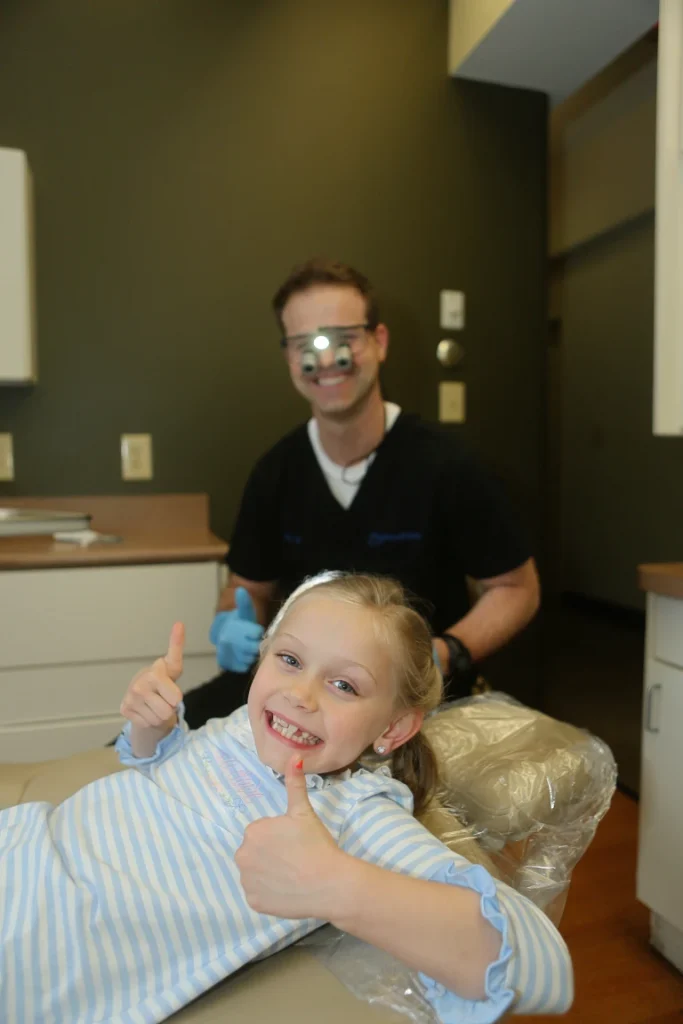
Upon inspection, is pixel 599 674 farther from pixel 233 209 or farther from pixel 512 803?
pixel 512 803

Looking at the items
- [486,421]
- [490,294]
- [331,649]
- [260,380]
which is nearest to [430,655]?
[331,649]

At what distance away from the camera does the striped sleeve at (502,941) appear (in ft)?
1.89

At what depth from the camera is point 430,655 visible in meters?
0.83

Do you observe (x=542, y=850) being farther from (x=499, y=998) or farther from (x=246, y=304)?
(x=246, y=304)

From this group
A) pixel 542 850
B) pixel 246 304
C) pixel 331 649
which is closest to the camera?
pixel 331 649

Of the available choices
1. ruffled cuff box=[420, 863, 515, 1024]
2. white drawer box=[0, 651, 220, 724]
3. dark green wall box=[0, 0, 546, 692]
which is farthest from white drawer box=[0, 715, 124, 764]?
ruffled cuff box=[420, 863, 515, 1024]

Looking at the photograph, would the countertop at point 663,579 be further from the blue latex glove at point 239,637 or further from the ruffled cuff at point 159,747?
the ruffled cuff at point 159,747

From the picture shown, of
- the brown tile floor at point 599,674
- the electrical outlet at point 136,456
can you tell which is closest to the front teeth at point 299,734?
the electrical outlet at point 136,456

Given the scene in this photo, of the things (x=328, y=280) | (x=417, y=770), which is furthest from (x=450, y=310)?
(x=417, y=770)

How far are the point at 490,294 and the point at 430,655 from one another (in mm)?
1669

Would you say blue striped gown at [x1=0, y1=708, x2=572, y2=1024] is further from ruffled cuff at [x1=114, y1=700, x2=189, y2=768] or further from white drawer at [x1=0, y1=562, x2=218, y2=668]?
white drawer at [x1=0, y1=562, x2=218, y2=668]

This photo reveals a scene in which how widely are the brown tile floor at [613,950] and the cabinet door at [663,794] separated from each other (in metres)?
0.14

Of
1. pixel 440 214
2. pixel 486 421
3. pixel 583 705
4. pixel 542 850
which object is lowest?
pixel 583 705

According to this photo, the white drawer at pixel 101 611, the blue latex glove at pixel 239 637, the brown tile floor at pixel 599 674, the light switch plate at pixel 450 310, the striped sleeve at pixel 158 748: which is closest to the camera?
the striped sleeve at pixel 158 748
